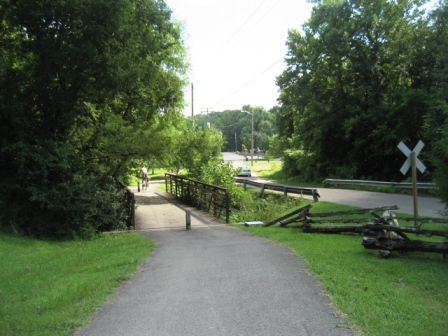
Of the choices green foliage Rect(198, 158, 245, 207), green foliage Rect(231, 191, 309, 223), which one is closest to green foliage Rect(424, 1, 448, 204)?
green foliage Rect(231, 191, 309, 223)

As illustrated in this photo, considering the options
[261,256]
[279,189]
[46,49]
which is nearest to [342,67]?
[279,189]

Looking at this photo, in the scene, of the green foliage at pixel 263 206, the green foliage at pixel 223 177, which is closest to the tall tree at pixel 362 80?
the green foliage at pixel 263 206

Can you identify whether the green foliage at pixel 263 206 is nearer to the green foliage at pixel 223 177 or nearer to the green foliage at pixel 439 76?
the green foliage at pixel 223 177

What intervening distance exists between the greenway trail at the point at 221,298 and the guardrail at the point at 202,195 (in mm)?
7326

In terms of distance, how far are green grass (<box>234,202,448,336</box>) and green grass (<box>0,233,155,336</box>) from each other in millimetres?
3312

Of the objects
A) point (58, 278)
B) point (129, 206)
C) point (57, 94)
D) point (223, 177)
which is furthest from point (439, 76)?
point (58, 278)

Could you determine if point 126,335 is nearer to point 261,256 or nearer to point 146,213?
point 261,256

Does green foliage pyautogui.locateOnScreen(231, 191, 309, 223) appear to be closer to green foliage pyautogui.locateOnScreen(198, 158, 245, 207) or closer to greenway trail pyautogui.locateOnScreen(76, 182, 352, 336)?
green foliage pyautogui.locateOnScreen(198, 158, 245, 207)

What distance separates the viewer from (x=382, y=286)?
20.5 ft

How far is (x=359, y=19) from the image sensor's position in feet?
97.9

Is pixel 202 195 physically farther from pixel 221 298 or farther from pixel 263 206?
pixel 221 298

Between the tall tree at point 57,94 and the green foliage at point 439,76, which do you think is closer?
the tall tree at point 57,94

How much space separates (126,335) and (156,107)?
57.7 feet

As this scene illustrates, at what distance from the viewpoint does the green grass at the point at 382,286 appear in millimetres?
4797
